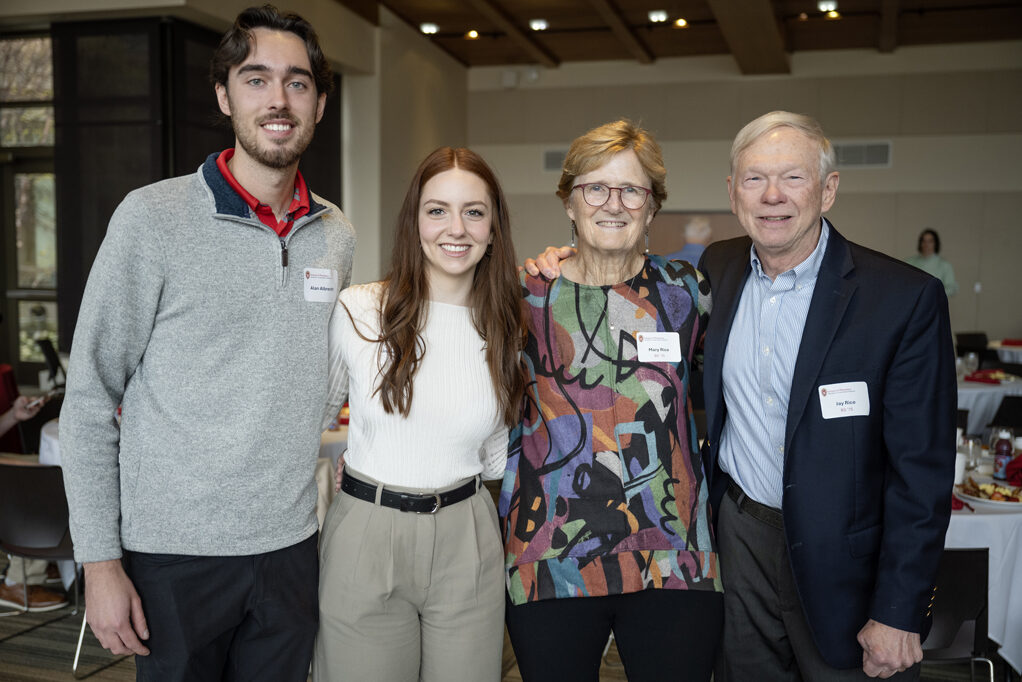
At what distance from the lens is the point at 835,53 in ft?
38.9

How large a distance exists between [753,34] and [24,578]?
9.29 metres

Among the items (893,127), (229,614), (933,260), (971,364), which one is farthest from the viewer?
(893,127)

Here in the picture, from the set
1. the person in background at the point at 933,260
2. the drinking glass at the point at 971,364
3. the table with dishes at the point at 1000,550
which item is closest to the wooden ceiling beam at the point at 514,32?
the person in background at the point at 933,260

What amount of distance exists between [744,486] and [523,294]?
0.74m

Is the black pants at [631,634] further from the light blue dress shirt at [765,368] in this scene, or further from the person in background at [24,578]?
the person in background at [24,578]

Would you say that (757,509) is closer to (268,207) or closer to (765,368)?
(765,368)

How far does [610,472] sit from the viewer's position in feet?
6.24

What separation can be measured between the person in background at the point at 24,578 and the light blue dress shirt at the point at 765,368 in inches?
149

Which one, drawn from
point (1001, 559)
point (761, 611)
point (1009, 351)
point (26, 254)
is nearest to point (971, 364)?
point (1009, 351)

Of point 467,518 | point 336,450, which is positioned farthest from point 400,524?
point 336,450

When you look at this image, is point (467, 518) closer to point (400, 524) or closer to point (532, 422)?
point (400, 524)

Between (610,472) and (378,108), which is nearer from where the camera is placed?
(610,472)

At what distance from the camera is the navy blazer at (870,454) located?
72.0 inches

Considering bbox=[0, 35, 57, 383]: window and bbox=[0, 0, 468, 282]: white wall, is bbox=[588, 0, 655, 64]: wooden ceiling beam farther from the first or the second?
bbox=[0, 35, 57, 383]: window
